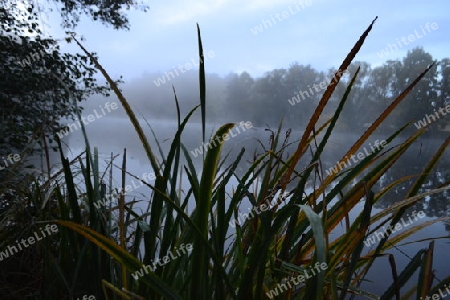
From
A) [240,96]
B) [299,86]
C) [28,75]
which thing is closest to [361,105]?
[299,86]

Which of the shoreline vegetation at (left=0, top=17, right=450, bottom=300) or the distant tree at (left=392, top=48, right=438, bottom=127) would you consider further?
the distant tree at (left=392, top=48, right=438, bottom=127)

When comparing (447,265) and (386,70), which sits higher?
(386,70)

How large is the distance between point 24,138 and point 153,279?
3.00 m

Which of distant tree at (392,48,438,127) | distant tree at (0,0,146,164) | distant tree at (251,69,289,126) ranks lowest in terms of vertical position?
distant tree at (392,48,438,127)

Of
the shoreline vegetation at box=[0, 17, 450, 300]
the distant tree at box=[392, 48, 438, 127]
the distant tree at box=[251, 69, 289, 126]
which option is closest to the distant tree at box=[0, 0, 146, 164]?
the shoreline vegetation at box=[0, 17, 450, 300]

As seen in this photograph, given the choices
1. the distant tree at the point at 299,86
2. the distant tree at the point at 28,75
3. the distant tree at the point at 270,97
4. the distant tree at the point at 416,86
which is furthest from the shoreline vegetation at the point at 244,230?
the distant tree at the point at 270,97

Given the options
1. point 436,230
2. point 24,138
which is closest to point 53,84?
point 24,138

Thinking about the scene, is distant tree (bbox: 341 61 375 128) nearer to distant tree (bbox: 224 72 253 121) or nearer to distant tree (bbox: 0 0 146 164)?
distant tree (bbox: 224 72 253 121)

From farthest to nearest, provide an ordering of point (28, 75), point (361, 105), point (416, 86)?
point (361, 105), point (416, 86), point (28, 75)

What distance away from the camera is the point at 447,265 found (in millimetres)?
3754

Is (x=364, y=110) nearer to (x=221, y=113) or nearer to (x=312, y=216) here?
(x=221, y=113)

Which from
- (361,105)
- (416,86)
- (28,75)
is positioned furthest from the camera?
(361,105)

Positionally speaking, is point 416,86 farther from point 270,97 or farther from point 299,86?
point 270,97

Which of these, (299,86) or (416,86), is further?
(299,86)
